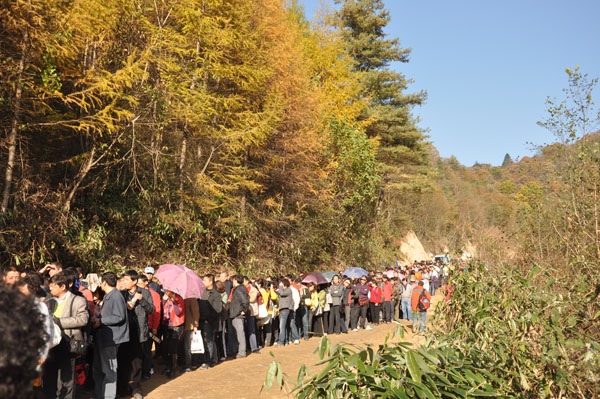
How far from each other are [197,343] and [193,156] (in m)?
9.69

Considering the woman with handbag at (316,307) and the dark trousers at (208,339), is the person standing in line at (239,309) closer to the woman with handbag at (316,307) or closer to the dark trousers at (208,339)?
the dark trousers at (208,339)

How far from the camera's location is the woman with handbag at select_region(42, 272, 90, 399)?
20.3ft

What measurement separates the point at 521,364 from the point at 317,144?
57.4 ft

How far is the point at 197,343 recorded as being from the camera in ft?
30.9

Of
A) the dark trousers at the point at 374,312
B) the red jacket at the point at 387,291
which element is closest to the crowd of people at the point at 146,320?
the dark trousers at the point at 374,312

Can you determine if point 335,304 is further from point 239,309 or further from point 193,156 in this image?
point 193,156

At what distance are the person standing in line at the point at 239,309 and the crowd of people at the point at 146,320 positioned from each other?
0.07 ft

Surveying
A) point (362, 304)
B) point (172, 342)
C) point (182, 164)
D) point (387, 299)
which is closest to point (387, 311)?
point (387, 299)

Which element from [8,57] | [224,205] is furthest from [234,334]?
[8,57]

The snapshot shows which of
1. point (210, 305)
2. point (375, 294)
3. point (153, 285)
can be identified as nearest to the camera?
point (153, 285)

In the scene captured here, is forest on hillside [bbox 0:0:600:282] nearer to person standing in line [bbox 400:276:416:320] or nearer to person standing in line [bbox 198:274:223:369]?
person standing in line [bbox 400:276:416:320]

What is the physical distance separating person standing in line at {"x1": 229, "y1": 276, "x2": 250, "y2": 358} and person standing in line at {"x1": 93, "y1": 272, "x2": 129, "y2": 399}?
3977mm

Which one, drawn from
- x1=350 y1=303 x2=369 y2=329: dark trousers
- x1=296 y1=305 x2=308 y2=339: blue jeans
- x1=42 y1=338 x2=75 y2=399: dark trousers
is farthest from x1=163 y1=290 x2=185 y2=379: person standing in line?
x1=350 y1=303 x2=369 y2=329: dark trousers

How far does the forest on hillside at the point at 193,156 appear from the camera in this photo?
10.5 meters
